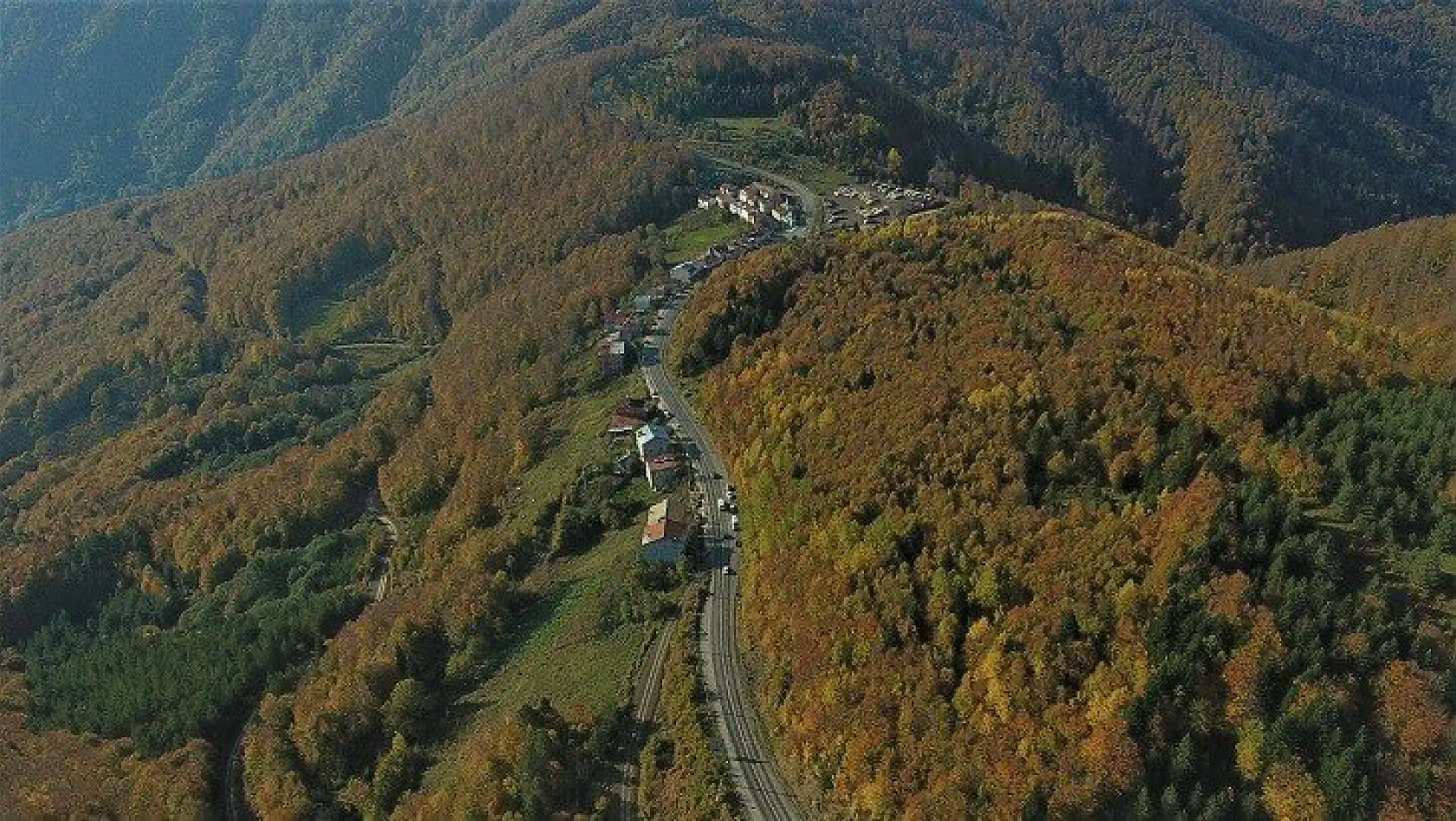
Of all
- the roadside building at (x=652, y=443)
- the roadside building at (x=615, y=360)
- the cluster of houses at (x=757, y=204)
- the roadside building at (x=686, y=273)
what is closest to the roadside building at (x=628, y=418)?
the roadside building at (x=652, y=443)

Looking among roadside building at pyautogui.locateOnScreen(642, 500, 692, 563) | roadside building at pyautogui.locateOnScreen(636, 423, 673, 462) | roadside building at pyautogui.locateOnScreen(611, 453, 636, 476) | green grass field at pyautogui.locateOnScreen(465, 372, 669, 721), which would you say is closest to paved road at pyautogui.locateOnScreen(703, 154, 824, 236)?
roadside building at pyautogui.locateOnScreen(636, 423, 673, 462)

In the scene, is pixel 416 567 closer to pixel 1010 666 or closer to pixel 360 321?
pixel 1010 666

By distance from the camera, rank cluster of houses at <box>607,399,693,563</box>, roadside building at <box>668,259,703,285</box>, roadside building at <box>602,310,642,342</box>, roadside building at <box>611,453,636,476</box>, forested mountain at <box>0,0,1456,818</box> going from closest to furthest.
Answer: forested mountain at <box>0,0,1456,818</box> < cluster of houses at <box>607,399,693,563</box> < roadside building at <box>611,453,636,476</box> < roadside building at <box>602,310,642,342</box> < roadside building at <box>668,259,703,285</box>

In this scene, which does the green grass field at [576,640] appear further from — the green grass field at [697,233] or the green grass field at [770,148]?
the green grass field at [770,148]

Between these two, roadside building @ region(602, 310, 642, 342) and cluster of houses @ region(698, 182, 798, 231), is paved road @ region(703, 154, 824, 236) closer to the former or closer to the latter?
cluster of houses @ region(698, 182, 798, 231)

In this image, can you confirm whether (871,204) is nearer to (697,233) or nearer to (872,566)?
(697,233)

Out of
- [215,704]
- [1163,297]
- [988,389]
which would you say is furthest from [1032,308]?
[215,704]
